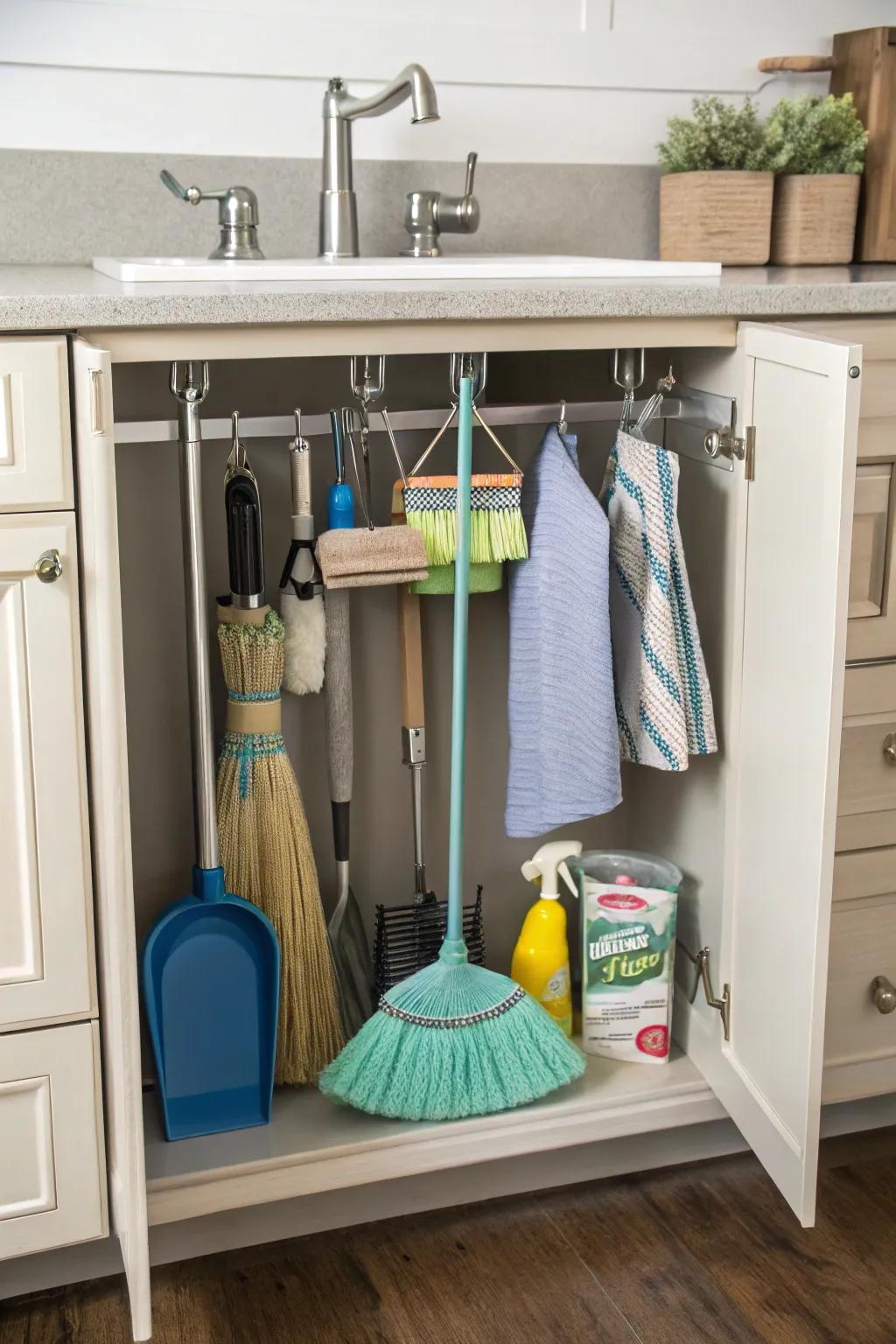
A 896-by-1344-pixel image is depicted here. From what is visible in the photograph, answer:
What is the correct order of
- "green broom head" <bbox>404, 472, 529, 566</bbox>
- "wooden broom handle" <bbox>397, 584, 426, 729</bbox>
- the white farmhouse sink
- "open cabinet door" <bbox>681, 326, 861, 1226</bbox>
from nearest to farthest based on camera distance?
"open cabinet door" <bbox>681, 326, 861, 1226</bbox> → the white farmhouse sink → "green broom head" <bbox>404, 472, 529, 566</bbox> → "wooden broom handle" <bbox>397, 584, 426, 729</bbox>

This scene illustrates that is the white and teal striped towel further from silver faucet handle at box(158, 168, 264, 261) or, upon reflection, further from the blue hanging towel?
silver faucet handle at box(158, 168, 264, 261)

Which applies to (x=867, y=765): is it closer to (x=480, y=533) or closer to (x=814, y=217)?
(x=480, y=533)

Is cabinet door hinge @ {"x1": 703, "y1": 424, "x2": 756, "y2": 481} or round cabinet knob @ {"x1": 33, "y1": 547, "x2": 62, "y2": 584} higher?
cabinet door hinge @ {"x1": 703, "y1": 424, "x2": 756, "y2": 481}

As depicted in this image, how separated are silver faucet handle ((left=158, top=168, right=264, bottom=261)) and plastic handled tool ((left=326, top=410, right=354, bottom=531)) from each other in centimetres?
22

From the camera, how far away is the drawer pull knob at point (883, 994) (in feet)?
5.16

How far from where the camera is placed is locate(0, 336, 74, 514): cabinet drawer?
3.87ft

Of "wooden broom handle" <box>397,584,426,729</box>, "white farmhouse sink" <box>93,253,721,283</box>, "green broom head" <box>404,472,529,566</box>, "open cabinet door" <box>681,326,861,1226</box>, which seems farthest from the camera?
"wooden broom handle" <box>397,584,426,729</box>

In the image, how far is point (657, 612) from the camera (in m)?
1.50

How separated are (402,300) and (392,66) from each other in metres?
0.61

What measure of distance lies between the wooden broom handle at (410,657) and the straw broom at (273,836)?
165mm

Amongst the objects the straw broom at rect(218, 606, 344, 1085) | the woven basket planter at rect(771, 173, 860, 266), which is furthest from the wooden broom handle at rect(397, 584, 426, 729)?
the woven basket planter at rect(771, 173, 860, 266)

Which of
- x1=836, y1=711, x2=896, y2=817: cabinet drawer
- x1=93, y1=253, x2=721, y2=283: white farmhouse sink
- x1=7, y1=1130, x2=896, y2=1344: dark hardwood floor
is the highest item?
x1=93, y1=253, x2=721, y2=283: white farmhouse sink

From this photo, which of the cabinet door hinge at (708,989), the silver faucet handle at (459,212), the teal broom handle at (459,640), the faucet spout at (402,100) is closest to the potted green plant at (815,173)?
the silver faucet handle at (459,212)

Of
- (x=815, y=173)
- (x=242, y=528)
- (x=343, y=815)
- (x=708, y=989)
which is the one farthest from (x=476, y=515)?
(x=815, y=173)
